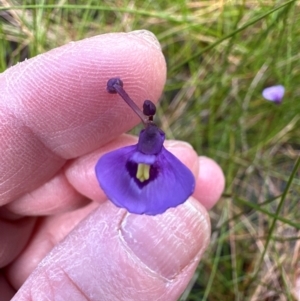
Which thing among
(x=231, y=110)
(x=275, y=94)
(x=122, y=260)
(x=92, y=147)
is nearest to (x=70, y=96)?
(x=92, y=147)

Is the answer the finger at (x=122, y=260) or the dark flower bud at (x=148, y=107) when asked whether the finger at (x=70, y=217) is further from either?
the dark flower bud at (x=148, y=107)

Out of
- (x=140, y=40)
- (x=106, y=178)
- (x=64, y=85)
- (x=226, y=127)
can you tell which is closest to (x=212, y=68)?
(x=226, y=127)

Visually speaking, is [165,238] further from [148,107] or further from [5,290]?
[5,290]

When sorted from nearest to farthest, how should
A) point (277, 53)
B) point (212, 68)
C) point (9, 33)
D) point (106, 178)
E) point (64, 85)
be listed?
point (106, 178), point (64, 85), point (277, 53), point (9, 33), point (212, 68)

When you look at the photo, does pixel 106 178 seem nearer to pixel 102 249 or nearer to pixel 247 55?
pixel 102 249

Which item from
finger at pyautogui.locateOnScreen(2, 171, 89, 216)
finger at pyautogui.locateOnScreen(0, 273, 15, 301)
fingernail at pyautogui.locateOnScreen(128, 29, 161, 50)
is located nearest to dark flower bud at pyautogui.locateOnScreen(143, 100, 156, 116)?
fingernail at pyautogui.locateOnScreen(128, 29, 161, 50)

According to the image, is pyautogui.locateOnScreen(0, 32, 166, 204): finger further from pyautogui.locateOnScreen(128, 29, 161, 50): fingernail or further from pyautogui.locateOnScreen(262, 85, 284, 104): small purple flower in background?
pyautogui.locateOnScreen(262, 85, 284, 104): small purple flower in background

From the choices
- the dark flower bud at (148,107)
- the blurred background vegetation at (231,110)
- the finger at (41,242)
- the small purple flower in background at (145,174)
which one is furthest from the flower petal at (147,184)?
the blurred background vegetation at (231,110)
